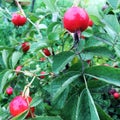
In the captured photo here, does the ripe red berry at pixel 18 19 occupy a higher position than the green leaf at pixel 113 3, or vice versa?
the green leaf at pixel 113 3

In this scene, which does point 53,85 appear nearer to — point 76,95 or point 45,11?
point 76,95

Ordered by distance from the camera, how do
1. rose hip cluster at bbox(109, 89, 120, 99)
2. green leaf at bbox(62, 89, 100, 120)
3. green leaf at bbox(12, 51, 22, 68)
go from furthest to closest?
rose hip cluster at bbox(109, 89, 120, 99)
green leaf at bbox(12, 51, 22, 68)
green leaf at bbox(62, 89, 100, 120)

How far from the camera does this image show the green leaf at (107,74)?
2.44 feet

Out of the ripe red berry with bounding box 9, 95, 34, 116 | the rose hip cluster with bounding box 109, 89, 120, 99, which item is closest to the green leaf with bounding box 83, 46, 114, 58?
the ripe red berry with bounding box 9, 95, 34, 116

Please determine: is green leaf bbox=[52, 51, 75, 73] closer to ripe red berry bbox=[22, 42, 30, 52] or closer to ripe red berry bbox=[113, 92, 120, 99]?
ripe red berry bbox=[22, 42, 30, 52]

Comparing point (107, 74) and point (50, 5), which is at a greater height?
point (50, 5)

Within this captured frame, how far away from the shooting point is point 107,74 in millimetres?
757

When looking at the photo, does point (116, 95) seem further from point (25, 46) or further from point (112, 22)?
point (112, 22)

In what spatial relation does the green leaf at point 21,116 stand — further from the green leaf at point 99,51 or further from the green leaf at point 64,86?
the green leaf at point 99,51

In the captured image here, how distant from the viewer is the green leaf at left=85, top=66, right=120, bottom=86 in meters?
0.74

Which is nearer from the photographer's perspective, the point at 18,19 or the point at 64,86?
the point at 64,86

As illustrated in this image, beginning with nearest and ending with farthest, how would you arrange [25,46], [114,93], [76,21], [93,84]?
[76,21] → [93,84] → [25,46] → [114,93]

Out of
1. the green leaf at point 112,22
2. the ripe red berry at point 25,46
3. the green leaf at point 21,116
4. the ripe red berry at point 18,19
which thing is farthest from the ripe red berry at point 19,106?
the ripe red berry at point 18,19

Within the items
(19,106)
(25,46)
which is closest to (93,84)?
(19,106)
